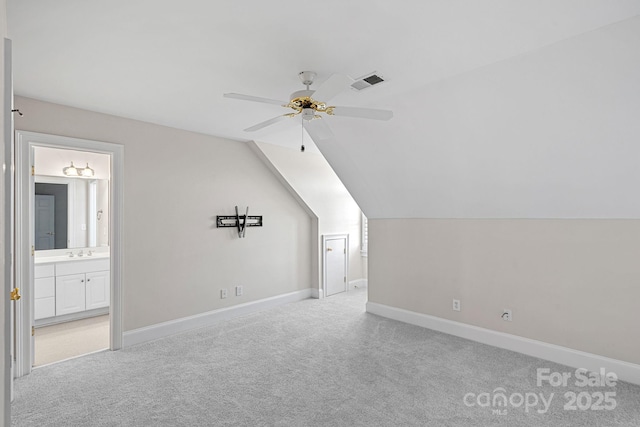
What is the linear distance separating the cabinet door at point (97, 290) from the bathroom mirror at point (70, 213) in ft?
1.83

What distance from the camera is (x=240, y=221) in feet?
15.5

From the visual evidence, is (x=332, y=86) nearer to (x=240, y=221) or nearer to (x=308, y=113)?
(x=308, y=113)

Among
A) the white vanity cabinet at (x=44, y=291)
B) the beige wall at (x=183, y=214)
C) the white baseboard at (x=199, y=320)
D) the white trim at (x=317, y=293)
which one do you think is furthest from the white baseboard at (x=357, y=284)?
the white vanity cabinet at (x=44, y=291)

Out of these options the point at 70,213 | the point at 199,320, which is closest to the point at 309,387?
the point at 199,320

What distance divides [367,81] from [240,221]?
273cm

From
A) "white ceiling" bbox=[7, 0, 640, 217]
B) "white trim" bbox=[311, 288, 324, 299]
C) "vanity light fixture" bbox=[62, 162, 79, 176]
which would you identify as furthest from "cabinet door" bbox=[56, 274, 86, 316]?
"white trim" bbox=[311, 288, 324, 299]

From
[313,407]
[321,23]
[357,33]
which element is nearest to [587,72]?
[357,33]

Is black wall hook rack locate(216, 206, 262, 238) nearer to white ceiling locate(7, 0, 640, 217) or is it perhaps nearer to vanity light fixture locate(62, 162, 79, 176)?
white ceiling locate(7, 0, 640, 217)

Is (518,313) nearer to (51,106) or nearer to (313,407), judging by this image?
(313,407)

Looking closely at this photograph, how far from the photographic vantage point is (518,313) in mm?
3479

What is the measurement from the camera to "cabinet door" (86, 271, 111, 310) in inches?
187

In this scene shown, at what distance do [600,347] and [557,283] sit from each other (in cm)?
60

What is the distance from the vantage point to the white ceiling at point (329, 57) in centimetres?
185

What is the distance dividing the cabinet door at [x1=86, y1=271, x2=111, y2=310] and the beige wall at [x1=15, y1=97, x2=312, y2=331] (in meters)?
1.54
